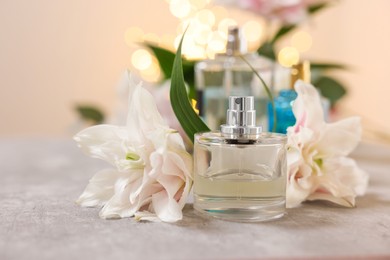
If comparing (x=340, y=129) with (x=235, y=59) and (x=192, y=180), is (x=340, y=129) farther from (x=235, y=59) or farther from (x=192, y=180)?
(x=235, y=59)

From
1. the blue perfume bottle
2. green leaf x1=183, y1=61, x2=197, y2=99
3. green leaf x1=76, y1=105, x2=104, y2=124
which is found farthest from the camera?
green leaf x1=76, y1=105, x2=104, y2=124

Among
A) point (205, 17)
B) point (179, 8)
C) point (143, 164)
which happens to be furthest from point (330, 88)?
point (179, 8)

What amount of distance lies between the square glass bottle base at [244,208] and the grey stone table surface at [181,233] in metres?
0.01

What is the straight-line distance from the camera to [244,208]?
615 mm

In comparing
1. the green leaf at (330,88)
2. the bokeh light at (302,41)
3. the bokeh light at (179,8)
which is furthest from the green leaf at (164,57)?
the bokeh light at (302,41)

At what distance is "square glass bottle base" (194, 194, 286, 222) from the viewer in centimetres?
62

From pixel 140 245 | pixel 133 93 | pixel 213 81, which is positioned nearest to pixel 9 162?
pixel 213 81

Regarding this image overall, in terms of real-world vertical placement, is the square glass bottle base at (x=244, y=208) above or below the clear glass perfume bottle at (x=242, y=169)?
below

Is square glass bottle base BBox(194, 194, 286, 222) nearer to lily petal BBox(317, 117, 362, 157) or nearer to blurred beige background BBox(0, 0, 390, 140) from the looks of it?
lily petal BBox(317, 117, 362, 157)

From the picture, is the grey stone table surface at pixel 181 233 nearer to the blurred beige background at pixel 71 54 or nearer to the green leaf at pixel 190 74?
the green leaf at pixel 190 74

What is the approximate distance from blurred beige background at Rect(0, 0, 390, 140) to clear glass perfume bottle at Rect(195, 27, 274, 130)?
1.58m

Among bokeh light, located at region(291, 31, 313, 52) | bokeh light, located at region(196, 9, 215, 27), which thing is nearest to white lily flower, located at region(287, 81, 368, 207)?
bokeh light, located at region(196, 9, 215, 27)

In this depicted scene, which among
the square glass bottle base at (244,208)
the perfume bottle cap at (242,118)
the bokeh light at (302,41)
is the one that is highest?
the bokeh light at (302,41)

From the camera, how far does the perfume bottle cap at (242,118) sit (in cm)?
61
